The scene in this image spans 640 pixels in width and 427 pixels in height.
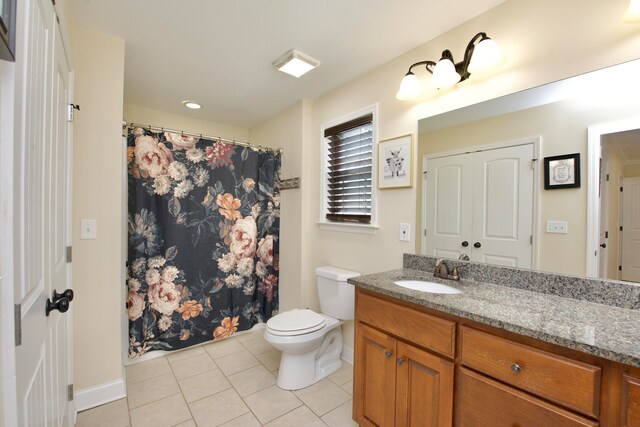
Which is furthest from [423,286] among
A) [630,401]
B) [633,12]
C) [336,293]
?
[633,12]

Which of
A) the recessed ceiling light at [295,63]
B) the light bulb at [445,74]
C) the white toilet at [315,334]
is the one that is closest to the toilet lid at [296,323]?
the white toilet at [315,334]

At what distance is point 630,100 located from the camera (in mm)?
1123

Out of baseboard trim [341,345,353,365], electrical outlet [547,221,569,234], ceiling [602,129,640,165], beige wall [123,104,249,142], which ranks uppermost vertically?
beige wall [123,104,249,142]

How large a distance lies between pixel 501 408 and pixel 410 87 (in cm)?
165

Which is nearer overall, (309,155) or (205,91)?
(205,91)

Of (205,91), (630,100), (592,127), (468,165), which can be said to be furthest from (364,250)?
(205,91)

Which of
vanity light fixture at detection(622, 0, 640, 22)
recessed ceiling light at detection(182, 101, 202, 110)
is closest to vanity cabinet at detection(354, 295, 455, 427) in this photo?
vanity light fixture at detection(622, 0, 640, 22)

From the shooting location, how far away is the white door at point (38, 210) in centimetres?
64

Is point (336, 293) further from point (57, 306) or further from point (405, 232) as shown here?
point (57, 306)

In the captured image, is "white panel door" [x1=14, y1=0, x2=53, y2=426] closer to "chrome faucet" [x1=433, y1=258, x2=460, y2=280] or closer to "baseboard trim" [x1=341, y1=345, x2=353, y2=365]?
"chrome faucet" [x1=433, y1=258, x2=460, y2=280]

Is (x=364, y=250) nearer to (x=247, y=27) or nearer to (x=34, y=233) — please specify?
(x=247, y=27)

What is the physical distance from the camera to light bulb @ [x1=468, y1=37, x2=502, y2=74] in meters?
1.38

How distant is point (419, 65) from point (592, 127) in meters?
0.98

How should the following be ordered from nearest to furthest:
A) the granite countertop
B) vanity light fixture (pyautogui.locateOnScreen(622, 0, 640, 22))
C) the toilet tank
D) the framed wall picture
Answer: the granite countertop → vanity light fixture (pyautogui.locateOnScreen(622, 0, 640, 22)) → the framed wall picture → the toilet tank
